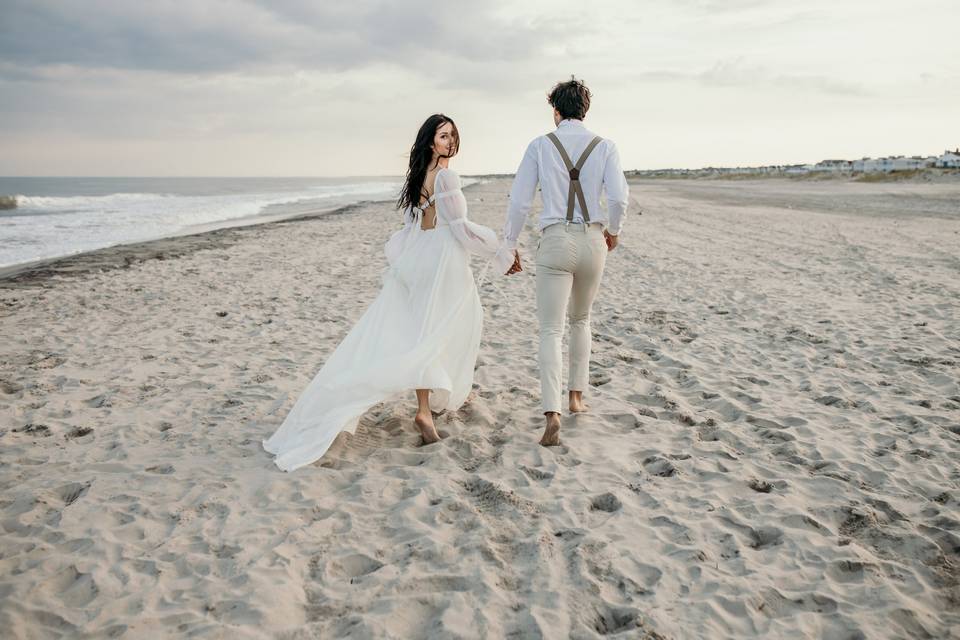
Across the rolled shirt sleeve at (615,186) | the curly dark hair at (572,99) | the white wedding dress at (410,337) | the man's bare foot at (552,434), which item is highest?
the curly dark hair at (572,99)

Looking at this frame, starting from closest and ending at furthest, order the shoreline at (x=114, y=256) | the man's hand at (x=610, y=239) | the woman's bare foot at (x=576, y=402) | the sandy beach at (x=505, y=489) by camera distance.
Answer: the sandy beach at (x=505, y=489)
the man's hand at (x=610, y=239)
the woman's bare foot at (x=576, y=402)
the shoreline at (x=114, y=256)

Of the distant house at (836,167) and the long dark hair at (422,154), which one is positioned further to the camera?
the distant house at (836,167)

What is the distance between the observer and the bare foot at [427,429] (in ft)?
13.6

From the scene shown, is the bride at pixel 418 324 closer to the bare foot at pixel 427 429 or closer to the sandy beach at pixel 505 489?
the bare foot at pixel 427 429

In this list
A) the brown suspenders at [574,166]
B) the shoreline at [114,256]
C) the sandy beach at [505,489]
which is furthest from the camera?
the shoreline at [114,256]

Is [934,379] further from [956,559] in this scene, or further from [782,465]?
[956,559]

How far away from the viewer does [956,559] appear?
2.86m

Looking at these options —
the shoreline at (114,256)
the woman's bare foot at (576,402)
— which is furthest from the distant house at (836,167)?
the woman's bare foot at (576,402)

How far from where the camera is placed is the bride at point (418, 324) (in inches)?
152

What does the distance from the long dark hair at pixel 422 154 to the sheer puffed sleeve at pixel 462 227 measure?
0.14 meters

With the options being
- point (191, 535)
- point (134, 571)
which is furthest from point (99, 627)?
point (191, 535)

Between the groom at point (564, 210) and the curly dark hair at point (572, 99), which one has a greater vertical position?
the curly dark hair at point (572, 99)

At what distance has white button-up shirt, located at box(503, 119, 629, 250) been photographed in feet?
12.7

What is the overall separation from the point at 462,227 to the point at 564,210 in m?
0.66
